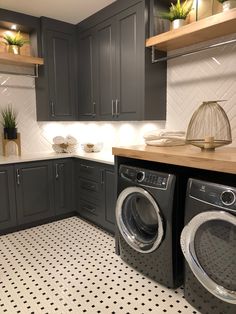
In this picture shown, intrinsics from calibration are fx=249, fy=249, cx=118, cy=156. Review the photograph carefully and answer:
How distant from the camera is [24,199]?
291 cm

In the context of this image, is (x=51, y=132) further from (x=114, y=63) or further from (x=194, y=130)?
(x=194, y=130)

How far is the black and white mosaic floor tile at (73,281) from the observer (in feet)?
5.64

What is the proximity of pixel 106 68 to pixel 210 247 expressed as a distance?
2.23m

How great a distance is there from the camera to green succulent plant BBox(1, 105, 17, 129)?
121 inches

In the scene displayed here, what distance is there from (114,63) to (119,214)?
167cm

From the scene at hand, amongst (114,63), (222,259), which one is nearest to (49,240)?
(222,259)

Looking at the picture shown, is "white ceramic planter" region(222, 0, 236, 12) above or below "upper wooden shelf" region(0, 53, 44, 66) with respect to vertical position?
above

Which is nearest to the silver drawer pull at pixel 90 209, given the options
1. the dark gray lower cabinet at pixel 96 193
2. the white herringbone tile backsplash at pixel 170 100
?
the dark gray lower cabinet at pixel 96 193

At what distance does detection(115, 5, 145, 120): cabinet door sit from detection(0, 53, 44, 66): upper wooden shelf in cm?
106

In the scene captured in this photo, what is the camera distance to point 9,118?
122 inches

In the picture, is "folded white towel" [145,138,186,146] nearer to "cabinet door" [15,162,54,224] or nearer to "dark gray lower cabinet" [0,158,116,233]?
"dark gray lower cabinet" [0,158,116,233]

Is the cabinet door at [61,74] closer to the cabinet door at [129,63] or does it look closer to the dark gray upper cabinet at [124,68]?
the dark gray upper cabinet at [124,68]

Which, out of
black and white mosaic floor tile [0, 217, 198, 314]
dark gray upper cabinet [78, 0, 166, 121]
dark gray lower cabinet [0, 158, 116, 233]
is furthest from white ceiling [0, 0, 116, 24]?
black and white mosaic floor tile [0, 217, 198, 314]

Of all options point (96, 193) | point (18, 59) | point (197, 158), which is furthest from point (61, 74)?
point (197, 158)
